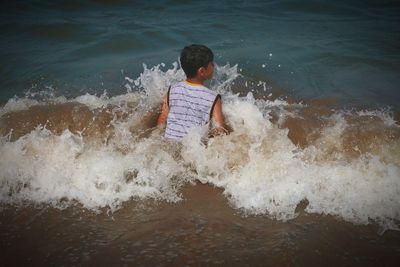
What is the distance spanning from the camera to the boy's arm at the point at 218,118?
430 centimetres

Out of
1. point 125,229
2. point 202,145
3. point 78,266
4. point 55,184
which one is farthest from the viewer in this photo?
point 202,145

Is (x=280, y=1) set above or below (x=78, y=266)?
above

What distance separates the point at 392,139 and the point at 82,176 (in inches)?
151

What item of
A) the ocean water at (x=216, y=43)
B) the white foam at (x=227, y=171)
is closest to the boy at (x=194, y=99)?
the white foam at (x=227, y=171)

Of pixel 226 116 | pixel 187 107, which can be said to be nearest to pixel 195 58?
pixel 187 107

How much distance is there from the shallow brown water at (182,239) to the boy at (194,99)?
1035 millimetres

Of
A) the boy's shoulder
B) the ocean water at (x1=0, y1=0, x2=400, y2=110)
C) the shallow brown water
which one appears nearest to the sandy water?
the shallow brown water

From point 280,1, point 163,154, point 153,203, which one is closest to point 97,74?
point 163,154

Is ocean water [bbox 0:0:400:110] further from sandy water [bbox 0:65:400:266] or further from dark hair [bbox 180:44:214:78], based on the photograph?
dark hair [bbox 180:44:214:78]

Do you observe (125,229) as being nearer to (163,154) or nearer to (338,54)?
(163,154)

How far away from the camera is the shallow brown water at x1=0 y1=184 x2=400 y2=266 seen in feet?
9.66

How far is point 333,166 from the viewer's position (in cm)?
419

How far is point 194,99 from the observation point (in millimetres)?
4266

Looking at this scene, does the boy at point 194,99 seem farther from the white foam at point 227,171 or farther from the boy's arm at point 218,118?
the white foam at point 227,171
